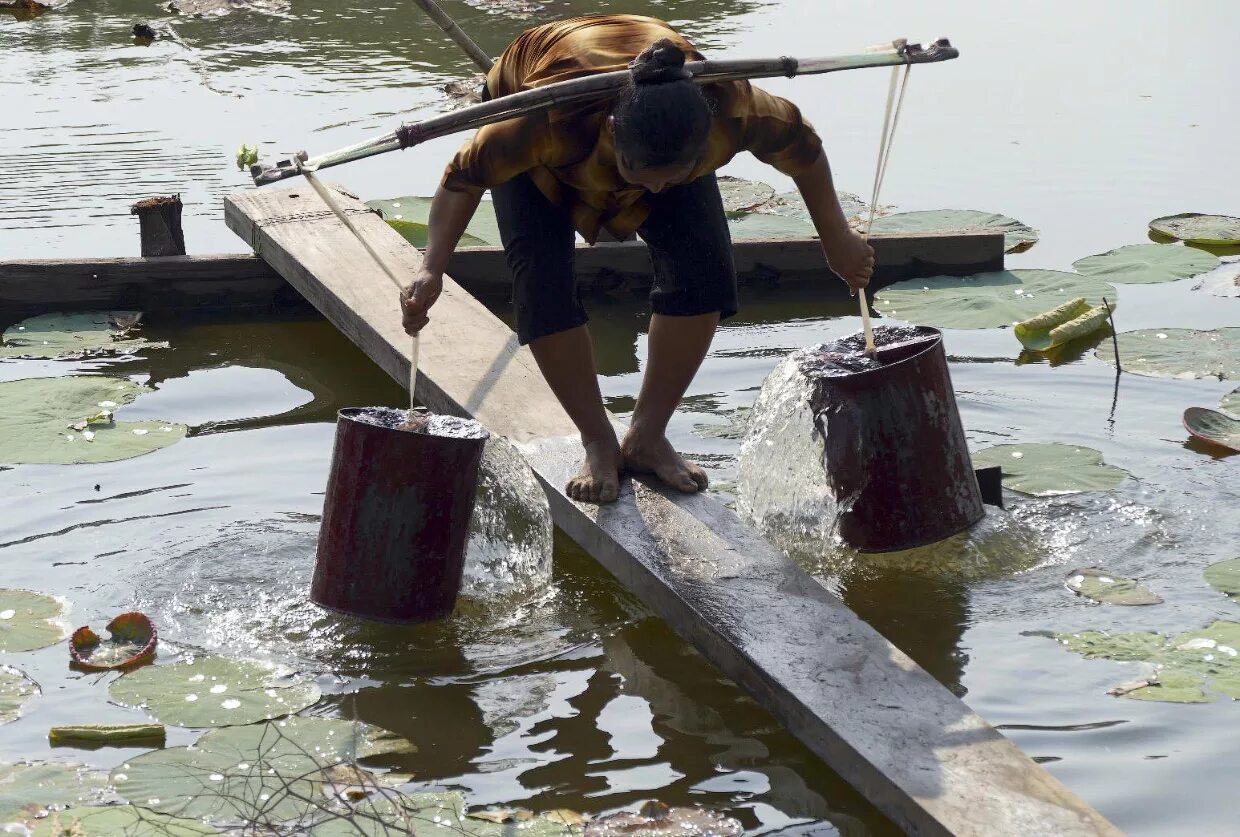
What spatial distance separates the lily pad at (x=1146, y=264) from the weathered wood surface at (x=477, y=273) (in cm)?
33

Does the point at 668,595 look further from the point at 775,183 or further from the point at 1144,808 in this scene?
the point at 775,183

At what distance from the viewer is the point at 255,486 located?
3555mm

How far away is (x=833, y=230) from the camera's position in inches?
120

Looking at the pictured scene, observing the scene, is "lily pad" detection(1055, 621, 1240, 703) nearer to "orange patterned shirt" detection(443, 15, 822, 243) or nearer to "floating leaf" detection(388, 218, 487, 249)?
"orange patterned shirt" detection(443, 15, 822, 243)

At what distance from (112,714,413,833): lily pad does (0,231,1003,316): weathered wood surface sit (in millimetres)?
2534

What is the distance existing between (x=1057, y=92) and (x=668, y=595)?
577 centimetres

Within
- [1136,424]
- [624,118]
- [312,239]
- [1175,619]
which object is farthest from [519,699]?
[312,239]

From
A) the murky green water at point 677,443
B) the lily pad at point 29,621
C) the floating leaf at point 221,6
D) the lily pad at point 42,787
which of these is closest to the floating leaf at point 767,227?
the murky green water at point 677,443

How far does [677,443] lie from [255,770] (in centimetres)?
166

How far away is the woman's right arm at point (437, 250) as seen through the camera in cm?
280

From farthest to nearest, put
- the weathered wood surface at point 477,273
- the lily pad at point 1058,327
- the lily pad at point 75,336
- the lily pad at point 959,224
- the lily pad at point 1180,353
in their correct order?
the lily pad at point 959,224 → the weathered wood surface at point 477,273 → the lily pad at point 75,336 → the lily pad at point 1058,327 → the lily pad at point 1180,353

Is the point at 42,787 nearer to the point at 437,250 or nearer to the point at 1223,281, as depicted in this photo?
the point at 437,250

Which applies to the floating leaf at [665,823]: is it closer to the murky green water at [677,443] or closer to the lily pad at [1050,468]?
the murky green water at [677,443]

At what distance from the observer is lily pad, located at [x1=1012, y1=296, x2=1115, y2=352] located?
4273mm
